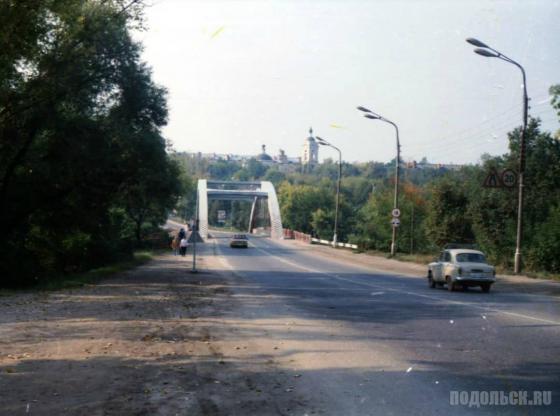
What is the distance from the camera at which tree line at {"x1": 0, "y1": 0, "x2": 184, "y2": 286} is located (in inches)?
1030

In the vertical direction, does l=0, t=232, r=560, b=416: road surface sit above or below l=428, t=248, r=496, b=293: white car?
below

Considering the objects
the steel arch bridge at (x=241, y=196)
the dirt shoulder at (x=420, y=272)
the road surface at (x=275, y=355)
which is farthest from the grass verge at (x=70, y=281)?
the steel arch bridge at (x=241, y=196)

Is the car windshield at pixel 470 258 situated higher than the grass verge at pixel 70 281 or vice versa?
the car windshield at pixel 470 258

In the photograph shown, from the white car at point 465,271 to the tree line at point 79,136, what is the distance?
13.7m

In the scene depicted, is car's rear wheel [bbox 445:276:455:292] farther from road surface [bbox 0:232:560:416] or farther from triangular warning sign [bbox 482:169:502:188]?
triangular warning sign [bbox 482:169:502:188]

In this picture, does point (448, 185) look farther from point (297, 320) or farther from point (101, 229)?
point (297, 320)

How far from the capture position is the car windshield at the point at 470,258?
25.8 m

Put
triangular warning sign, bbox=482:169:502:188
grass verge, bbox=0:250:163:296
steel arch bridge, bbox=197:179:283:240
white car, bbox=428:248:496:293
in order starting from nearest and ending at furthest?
white car, bbox=428:248:496:293
grass verge, bbox=0:250:163:296
triangular warning sign, bbox=482:169:502:188
steel arch bridge, bbox=197:179:283:240

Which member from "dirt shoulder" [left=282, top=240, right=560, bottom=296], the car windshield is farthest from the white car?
"dirt shoulder" [left=282, top=240, right=560, bottom=296]

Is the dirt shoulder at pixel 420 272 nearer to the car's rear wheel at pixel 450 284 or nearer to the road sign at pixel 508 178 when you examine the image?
the car's rear wheel at pixel 450 284

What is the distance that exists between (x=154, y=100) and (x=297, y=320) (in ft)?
63.2

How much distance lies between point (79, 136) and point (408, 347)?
20659mm

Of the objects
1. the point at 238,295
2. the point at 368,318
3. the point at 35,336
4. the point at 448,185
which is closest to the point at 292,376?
the point at 35,336

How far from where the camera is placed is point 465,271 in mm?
25188
